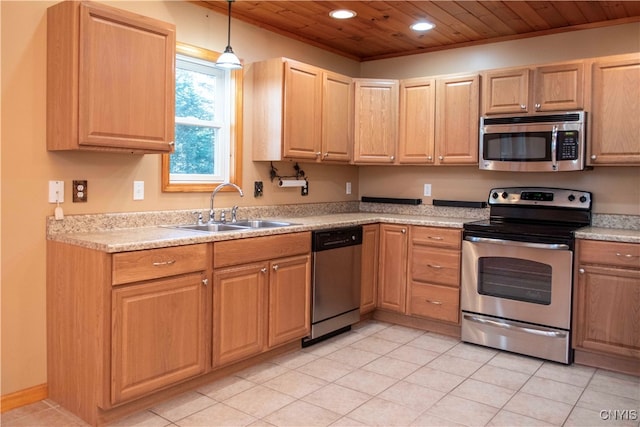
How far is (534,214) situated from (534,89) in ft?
3.12

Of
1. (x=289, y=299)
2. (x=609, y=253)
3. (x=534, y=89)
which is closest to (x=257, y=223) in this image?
(x=289, y=299)

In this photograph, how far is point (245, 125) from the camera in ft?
12.8

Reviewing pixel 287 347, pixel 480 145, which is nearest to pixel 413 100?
pixel 480 145

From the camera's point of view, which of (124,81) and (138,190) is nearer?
(124,81)

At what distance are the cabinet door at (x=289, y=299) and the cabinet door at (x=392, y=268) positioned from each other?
927 millimetres

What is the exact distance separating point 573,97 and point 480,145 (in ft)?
2.40

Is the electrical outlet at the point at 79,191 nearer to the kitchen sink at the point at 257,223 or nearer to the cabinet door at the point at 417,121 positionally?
the kitchen sink at the point at 257,223

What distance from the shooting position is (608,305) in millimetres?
3289

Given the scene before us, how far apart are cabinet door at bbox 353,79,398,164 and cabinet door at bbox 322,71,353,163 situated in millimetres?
74

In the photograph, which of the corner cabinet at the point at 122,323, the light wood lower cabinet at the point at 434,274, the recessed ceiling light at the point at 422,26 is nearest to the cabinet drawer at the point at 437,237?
the light wood lower cabinet at the point at 434,274

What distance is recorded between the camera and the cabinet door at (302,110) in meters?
3.85

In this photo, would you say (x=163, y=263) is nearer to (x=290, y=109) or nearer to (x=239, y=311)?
(x=239, y=311)

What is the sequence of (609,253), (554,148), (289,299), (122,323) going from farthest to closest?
(554,148) → (289,299) → (609,253) → (122,323)

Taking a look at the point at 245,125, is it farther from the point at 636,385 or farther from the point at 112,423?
the point at 636,385
